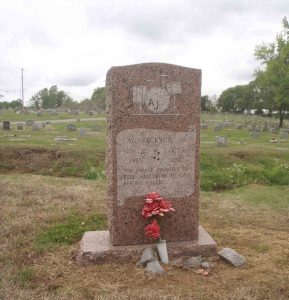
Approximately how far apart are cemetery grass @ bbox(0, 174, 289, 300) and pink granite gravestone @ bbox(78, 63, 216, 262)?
41cm

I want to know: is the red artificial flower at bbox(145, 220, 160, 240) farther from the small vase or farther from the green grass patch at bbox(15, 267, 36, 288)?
the green grass patch at bbox(15, 267, 36, 288)

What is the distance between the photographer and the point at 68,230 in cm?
629

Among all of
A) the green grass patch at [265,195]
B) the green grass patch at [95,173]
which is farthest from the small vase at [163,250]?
the green grass patch at [95,173]

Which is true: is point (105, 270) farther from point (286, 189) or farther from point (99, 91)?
point (99, 91)

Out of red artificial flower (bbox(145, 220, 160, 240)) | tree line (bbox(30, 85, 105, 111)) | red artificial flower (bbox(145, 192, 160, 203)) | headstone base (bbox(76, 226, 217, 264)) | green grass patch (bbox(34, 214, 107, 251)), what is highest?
tree line (bbox(30, 85, 105, 111))

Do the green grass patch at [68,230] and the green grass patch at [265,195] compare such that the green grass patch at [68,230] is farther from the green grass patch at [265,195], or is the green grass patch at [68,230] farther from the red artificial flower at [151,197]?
the green grass patch at [265,195]

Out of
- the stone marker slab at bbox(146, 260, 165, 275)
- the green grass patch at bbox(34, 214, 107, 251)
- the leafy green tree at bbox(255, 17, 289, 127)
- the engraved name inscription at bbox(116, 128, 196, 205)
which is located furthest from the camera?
the leafy green tree at bbox(255, 17, 289, 127)

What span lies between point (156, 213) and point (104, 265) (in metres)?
0.96

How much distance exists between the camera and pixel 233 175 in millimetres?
11234

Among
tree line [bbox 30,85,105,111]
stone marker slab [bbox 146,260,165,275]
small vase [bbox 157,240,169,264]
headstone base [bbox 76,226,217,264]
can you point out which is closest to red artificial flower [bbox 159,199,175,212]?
small vase [bbox 157,240,169,264]

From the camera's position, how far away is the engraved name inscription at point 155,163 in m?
5.21

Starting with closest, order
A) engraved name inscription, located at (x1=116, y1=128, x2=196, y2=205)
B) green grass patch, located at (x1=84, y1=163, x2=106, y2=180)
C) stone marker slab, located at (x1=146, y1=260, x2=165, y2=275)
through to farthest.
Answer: stone marker slab, located at (x1=146, y1=260, x2=165, y2=275) < engraved name inscription, located at (x1=116, y1=128, x2=196, y2=205) < green grass patch, located at (x1=84, y1=163, x2=106, y2=180)

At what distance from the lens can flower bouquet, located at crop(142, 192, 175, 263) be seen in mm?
4992

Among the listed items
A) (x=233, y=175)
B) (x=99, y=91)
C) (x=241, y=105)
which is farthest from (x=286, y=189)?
(x=99, y=91)
